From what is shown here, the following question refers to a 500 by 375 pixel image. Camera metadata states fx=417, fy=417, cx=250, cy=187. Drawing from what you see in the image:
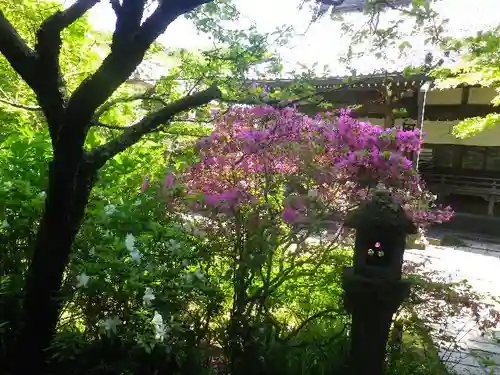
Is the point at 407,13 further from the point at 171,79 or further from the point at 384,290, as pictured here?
the point at 171,79

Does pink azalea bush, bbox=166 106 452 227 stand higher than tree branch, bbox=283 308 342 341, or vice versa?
pink azalea bush, bbox=166 106 452 227

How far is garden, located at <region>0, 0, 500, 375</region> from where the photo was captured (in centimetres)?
239

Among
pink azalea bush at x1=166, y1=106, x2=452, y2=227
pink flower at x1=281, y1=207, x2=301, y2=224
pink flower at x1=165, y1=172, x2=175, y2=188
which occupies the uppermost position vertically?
pink azalea bush at x1=166, y1=106, x2=452, y2=227

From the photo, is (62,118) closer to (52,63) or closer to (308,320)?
(52,63)

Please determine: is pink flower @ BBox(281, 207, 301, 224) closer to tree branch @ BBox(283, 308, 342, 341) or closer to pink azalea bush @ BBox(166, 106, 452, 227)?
pink azalea bush @ BBox(166, 106, 452, 227)

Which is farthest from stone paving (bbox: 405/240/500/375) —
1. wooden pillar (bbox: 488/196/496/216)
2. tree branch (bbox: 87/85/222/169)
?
tree branch (bbox: 87/85/222/169)

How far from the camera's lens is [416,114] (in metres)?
11.2

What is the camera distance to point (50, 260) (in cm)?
245

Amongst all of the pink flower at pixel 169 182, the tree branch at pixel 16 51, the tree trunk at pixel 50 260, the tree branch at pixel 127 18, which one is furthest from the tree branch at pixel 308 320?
the tree branch at pixel 16 51

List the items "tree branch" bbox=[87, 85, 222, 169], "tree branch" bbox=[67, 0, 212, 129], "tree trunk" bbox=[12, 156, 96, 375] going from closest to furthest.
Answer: "tree branch" bbox=[67, 0, 212, 129]
"tree trunk" bbox=[12, 156, 96, 375]
"tree branch" bbox=[87, 85, 222, 169]

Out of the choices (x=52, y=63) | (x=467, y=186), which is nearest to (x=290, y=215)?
(x=52, y=63)

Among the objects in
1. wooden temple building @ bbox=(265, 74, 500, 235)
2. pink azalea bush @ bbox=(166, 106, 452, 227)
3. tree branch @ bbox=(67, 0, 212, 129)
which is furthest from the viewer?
wooden temple building @ bbox=(265, 74, 500, 235)

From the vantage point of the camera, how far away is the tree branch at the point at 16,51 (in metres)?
2.30

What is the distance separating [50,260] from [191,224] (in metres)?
1.03
